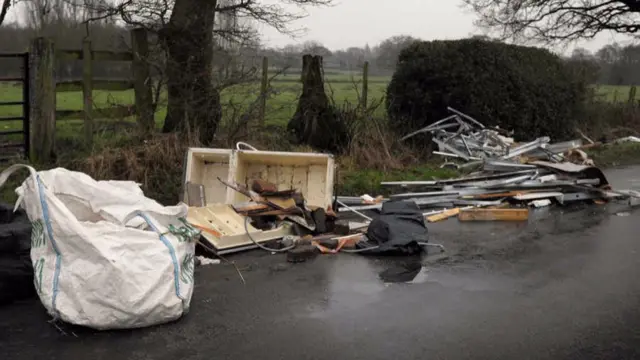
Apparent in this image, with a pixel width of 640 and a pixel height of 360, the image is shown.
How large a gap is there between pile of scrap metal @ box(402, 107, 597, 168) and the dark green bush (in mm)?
473

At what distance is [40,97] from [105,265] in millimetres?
5789

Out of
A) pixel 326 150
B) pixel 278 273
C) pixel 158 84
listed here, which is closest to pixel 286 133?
pixel 326 150

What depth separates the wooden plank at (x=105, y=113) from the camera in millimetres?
10310

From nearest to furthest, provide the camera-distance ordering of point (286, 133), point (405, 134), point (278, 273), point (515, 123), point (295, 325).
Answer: point (295, 325), point (278, 273), point (286, 133), point (405, 134), point (515, 123)

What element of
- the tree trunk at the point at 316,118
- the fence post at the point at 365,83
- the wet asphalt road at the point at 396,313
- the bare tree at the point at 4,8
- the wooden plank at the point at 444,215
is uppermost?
the bare tree at the point at 4,8

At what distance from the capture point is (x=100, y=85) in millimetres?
10680

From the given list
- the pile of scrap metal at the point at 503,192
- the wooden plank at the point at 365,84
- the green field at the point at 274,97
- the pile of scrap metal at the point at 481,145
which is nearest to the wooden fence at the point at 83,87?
the green field at the point at 274,97

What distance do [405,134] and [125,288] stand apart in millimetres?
10768

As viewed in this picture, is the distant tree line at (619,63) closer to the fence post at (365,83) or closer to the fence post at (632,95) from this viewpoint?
the fence post at (632,95)

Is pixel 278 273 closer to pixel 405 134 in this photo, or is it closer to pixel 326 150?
pixel 326 150

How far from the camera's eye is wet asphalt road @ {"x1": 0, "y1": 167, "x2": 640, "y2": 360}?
477 cm

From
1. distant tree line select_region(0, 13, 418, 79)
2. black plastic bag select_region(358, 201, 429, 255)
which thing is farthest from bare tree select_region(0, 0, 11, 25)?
black plastic bag select_region(358, 201, 429, 255)

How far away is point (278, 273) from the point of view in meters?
6.62

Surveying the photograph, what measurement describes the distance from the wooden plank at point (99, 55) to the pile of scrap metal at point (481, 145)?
625 cm
